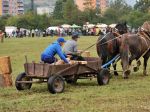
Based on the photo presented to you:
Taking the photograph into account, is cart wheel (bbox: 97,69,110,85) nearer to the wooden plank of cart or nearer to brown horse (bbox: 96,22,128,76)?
the wooden plank of cart

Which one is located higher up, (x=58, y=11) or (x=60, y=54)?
(x=58, y=11)

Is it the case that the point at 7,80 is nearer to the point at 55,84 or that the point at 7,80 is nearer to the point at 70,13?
the point at 55,84

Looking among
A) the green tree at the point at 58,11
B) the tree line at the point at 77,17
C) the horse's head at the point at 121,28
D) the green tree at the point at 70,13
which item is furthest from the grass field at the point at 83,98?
the green tree at the point at 58,11

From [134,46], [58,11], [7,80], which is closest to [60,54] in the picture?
[7,80]

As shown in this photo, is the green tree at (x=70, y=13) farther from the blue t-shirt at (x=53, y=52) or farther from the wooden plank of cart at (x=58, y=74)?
the blue t-shirt at (x=53, y=52)

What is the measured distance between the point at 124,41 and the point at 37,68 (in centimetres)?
452

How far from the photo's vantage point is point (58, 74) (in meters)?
13.4

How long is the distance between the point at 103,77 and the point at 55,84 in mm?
2342

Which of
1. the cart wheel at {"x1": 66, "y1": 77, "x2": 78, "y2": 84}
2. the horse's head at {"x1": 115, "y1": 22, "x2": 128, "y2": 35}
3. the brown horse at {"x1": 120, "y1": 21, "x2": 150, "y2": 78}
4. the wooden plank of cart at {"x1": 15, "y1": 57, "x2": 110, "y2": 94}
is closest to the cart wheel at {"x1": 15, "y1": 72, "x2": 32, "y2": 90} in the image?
the wooden plank of cart at {"x1": 15, "y1": 57, "x2": 110, "y2": 94}

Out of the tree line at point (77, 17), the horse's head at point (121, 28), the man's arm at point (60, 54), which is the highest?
the horse's head at point (121, 28)

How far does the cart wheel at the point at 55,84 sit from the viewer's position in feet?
42.6

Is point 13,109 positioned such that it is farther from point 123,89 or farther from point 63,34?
point 63,34

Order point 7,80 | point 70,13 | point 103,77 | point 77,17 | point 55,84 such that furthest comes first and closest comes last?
1. point 77,17
2. point 70,13
3. point 7,80
4. point 103,77
5. point 55,84

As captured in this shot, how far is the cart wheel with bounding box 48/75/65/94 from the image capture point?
12977 millimetres
